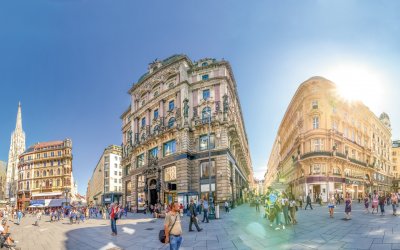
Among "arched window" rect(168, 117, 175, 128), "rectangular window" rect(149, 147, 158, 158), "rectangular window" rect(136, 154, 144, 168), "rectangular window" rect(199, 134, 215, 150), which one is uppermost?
"arched window" rect(168, 117, 175, 128)

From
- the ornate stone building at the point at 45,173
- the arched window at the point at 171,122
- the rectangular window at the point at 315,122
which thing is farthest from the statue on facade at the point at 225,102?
the ornate stone building at the point at 45,173

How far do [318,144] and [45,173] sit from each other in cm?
8328

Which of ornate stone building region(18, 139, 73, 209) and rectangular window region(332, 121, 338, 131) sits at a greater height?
rectangular window region(332, 121, 338, 131)

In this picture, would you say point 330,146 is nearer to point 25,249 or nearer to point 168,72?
point 168,72

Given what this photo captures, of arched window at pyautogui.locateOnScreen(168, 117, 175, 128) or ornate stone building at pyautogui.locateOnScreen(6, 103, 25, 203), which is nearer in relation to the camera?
arched window at pyautogui.locateOnScreen(168, 117, 175, 128)

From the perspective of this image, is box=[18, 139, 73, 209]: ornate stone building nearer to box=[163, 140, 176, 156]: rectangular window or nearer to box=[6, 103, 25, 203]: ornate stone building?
box=[6, 103, 25, 203]: ornate stone building

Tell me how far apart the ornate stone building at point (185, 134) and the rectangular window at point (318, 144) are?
16415 millimetres

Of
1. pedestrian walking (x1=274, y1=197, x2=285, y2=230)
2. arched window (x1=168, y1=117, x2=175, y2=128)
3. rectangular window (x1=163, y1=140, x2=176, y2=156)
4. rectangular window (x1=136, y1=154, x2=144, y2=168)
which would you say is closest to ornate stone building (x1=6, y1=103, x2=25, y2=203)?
rectangular window (x1=136, y1=154, x2=144, y2=168)

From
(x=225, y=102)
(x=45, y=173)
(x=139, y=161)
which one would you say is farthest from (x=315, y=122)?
(x=45, y=173)

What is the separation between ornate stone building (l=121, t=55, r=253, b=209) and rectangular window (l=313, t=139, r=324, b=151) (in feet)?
53.9

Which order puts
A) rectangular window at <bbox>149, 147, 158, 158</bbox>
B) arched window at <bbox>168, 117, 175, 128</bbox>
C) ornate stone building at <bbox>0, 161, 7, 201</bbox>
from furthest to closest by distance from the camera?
1. ornate stone building at <bbox>0, 161, 7, 201</bbox>
2. rectangular window at <bbox>149, 147, 158, 158</bbox>
3. arched window at <bbox>168, 117, 175, 128</bbox>

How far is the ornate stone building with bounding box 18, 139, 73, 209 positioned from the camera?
81.1 meters

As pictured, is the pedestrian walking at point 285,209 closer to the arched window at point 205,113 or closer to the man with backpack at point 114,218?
the man with backpack at point 114,218

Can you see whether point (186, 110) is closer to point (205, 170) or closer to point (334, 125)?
point (205, 170)
